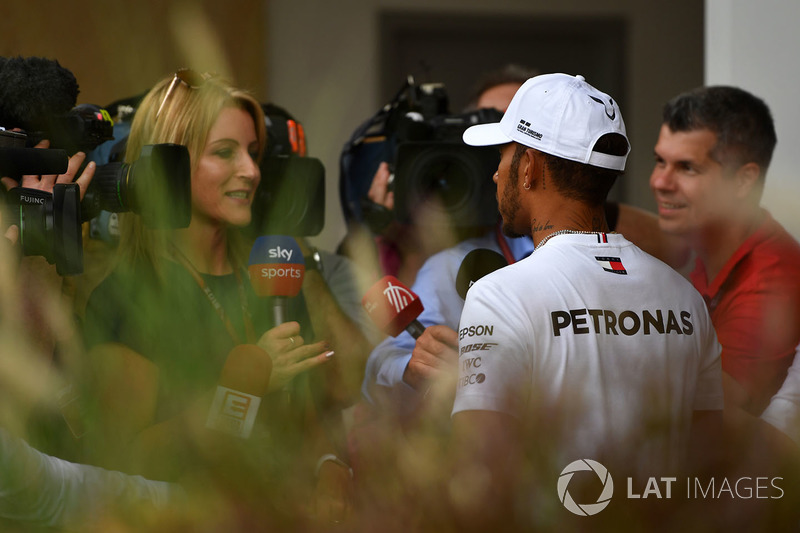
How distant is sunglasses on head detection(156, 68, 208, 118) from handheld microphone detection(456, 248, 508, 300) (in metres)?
0.49

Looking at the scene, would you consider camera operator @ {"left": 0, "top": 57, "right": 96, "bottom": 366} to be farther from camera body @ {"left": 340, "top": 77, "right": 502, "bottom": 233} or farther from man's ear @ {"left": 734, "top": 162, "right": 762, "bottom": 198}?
man's ear @ {"left": 734, "top": 162, "right": 762, "bottom": 198}

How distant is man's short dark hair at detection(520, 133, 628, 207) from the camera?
93cm

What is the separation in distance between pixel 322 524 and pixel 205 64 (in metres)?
1.16

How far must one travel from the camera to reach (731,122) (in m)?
1.52

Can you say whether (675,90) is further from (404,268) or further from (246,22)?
(404,268)

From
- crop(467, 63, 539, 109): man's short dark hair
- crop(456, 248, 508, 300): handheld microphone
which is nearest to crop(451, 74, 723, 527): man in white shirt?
crop(456, 248, 508, 300): handheld microphone

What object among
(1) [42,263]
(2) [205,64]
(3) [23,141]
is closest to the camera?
(3) [23,141]

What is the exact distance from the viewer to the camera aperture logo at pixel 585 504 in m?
0.45

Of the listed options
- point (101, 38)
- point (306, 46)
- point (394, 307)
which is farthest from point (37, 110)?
point (306, 46)

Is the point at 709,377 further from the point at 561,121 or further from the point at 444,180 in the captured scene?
the point at 444,180

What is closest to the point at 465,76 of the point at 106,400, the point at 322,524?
the point at 106,400

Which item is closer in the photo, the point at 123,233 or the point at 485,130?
the point at 485,130

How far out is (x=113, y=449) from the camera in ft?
2.43

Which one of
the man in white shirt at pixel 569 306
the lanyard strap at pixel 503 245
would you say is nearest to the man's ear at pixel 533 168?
the man in white shirt at pixel 569 306
